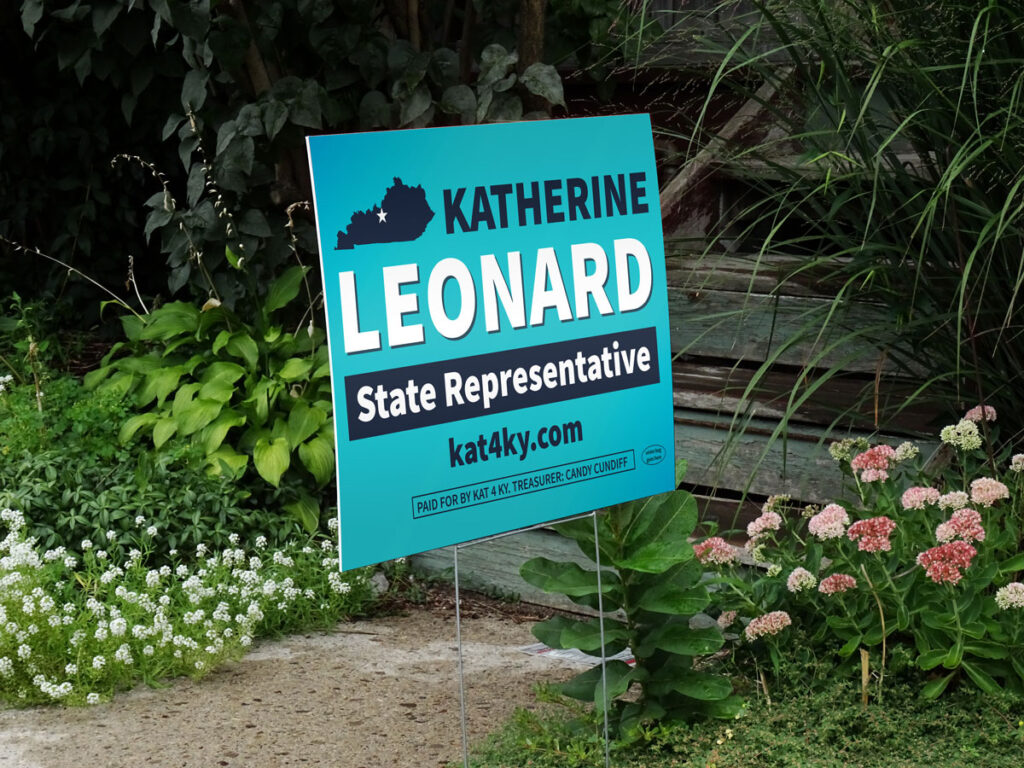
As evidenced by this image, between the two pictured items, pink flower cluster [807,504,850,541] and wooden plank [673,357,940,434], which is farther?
wooden plank [673,357,940,434]

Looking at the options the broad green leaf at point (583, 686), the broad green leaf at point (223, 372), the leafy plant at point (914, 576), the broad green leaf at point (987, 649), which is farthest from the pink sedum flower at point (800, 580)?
the broad green leaf at point (223, 372)

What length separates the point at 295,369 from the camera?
5113 mm

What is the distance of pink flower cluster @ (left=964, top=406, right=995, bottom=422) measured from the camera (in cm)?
335

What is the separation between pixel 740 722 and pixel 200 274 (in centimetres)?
337

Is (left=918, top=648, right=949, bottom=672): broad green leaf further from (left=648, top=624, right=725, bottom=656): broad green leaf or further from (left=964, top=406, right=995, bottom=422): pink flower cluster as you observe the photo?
(left=964, top=406, right=995, bottom=422): pink flower cluster

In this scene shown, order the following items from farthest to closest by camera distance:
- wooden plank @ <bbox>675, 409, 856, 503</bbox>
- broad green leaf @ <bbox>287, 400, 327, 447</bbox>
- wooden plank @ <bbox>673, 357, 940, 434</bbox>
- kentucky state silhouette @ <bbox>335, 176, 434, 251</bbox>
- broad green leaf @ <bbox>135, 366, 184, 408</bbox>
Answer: broad green leaf @ <bbox>135, 366, 184, 408</bbox> → broad green leaf @ <bbox>287, 400, 327, 447</bbox> → wooden plank @ <bbox>675, 409, 856, 503</bbox> → wooden plank @ <bbox>673, 357, 940, 434</bbox> → kentucky state silhouette @ <bbox>335, 176, 434, 251</bbox>

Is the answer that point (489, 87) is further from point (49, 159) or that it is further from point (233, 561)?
point (49, 159)

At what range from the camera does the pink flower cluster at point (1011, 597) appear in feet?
9.68

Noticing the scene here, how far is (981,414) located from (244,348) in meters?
2.99

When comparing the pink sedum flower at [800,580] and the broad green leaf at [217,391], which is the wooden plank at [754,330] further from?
the broad green leaf at [217,391]

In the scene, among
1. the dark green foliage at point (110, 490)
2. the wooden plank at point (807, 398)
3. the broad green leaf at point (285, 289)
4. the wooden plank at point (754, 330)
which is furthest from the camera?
the broad green leaf at point (285, 289)

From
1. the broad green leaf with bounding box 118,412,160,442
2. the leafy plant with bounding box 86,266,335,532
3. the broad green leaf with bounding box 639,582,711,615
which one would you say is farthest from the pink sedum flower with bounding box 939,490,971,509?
the broad green leaf with bounding box 118,412,160,442

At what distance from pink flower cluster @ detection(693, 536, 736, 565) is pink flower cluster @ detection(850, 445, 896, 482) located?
39 cm

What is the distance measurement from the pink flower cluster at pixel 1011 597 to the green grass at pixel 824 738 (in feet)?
0.71
